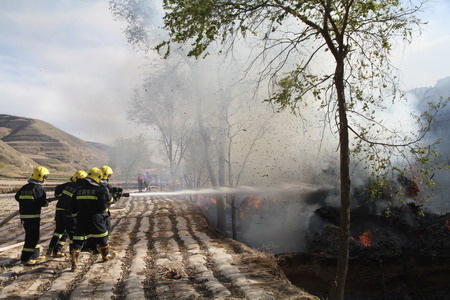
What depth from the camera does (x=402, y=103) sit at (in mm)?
17891

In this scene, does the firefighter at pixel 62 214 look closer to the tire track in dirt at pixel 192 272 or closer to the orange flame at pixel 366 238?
the tire track in dirt at pixel 192 272

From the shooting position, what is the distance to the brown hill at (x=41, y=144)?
247 ft

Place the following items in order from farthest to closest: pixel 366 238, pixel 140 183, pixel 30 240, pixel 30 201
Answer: pixel 140 183, pixel 366 238, pixel 30 201, pixel 30 240

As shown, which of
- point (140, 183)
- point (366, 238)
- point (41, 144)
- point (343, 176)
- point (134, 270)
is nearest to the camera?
point (343, 176)

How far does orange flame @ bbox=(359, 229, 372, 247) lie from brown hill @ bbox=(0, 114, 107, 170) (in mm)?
65588

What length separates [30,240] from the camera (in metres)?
5.24

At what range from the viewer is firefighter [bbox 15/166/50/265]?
17.2 feet

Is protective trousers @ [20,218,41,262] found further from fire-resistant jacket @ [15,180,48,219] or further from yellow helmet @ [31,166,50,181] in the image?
yellow helmet @ [31,166,50,181]

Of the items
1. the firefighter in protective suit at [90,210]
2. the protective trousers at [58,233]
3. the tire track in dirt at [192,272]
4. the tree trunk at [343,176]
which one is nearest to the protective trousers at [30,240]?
the protective trousers at [58,233]

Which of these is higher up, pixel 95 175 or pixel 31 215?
pixel 95 175

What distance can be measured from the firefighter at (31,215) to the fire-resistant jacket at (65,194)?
0.33m

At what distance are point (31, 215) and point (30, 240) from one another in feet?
1.32

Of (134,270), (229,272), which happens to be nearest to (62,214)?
(134,270)

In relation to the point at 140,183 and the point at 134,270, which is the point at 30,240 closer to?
the point at 134,270
